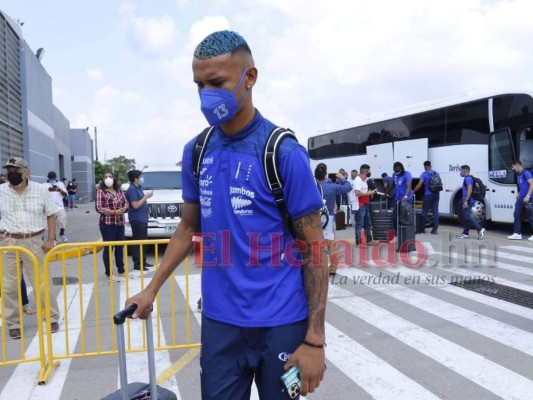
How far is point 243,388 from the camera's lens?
78.5 inches

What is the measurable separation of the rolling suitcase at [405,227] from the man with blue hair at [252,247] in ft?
29.1

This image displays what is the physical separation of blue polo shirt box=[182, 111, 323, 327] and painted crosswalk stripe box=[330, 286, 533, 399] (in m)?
2.76

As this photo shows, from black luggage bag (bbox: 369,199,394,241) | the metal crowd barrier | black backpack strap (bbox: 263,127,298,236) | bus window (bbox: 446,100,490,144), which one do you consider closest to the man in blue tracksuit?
bus window (bbox: 446,100,490,144)

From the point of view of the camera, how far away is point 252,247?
1875 mm

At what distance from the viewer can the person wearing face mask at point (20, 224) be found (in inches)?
211

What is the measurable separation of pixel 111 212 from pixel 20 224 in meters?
2.70

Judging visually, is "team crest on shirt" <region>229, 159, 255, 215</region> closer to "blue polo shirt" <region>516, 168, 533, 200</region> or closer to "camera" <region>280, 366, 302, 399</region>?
"camera" <region>280, 366, 302, 399</region>

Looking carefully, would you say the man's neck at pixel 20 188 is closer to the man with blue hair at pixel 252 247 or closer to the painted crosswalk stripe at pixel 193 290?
the painted crosswalk stripe at pixel 193 290

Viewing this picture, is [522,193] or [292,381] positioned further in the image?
[522,193]

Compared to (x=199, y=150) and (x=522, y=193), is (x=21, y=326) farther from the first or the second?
(x=522, y=193)

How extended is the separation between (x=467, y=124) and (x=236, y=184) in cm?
1435

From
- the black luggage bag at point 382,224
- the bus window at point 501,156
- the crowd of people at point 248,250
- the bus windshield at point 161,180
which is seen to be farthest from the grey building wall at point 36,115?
the crowd of people at point 248,250

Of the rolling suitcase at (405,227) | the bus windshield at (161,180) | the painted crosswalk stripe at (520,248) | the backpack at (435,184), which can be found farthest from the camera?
the backpack at (435,184)

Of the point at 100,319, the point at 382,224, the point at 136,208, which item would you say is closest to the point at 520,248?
the point at 382,224
